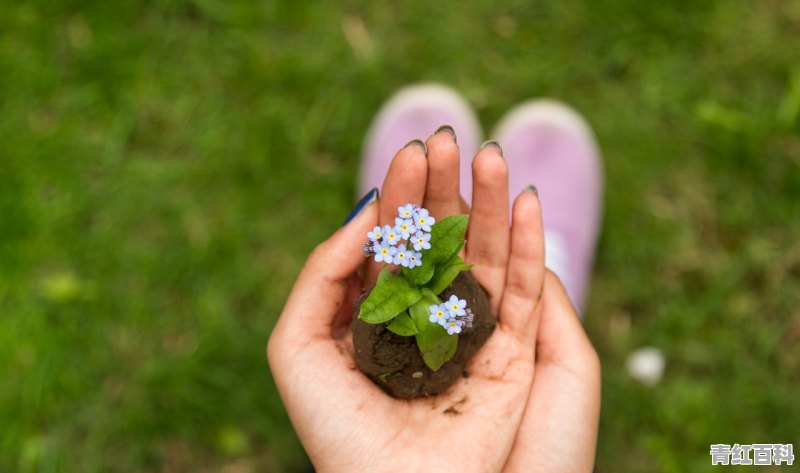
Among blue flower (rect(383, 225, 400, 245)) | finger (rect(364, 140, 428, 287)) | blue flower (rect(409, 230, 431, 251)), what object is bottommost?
blue flower (rect(409, 230, 431, 251))

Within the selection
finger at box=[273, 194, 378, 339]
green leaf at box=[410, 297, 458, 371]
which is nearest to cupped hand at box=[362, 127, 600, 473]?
finger at box=[273, 194, 378, 339]

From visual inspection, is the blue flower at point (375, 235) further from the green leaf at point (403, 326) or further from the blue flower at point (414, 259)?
the green leaf at point (403, 326)

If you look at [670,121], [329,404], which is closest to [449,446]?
[329,404]

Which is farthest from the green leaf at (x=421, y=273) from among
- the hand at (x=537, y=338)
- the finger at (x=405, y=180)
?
the hand at (x=537, y=338)

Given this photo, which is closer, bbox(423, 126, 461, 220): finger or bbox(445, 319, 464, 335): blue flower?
bbox(445, 319, 464, 335): blue flower

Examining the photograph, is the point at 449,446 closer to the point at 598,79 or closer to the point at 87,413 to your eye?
the point at 87,413

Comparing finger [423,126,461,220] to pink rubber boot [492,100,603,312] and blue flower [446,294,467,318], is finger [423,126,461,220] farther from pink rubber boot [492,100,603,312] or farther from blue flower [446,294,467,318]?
pink rubber boot [492,100,603,312]
